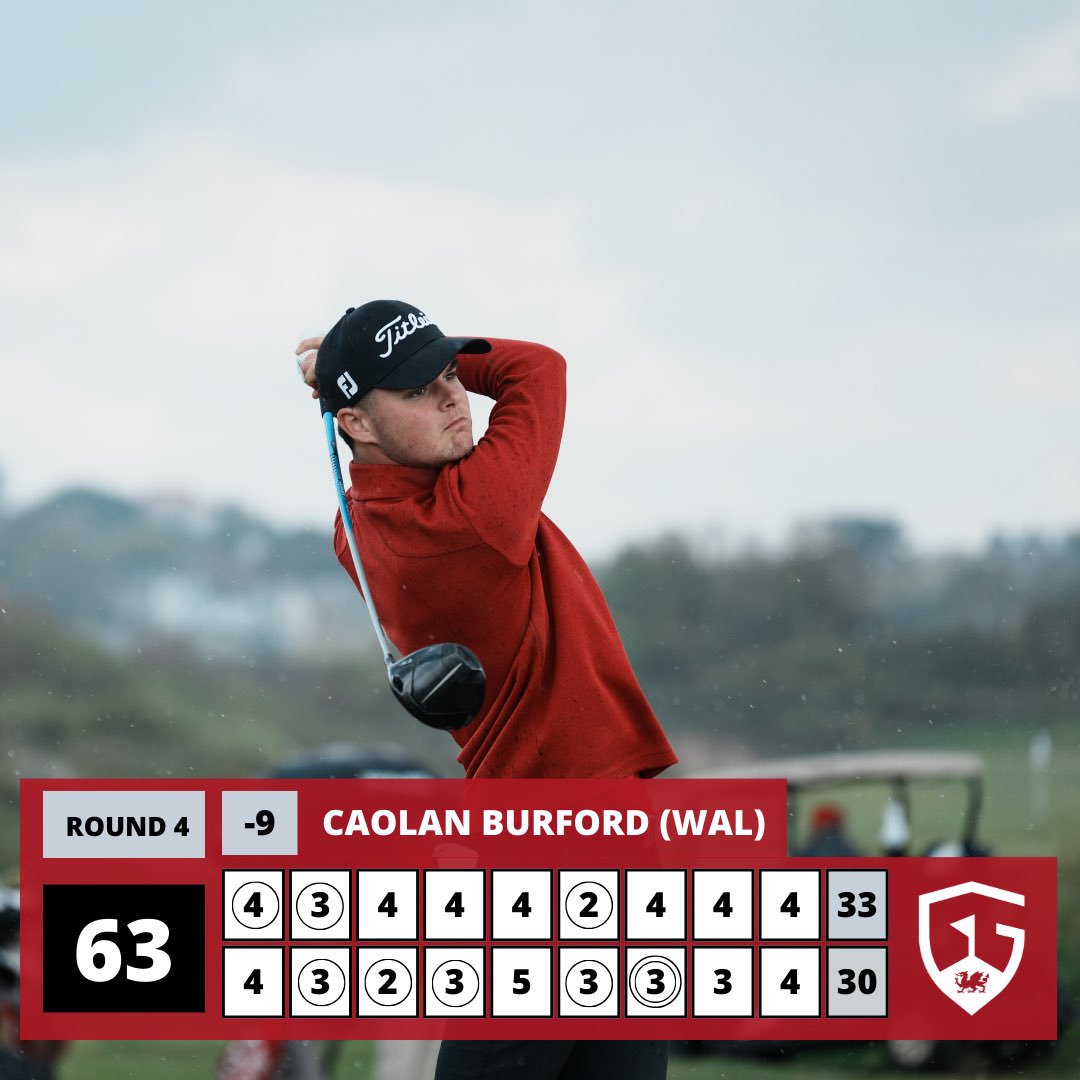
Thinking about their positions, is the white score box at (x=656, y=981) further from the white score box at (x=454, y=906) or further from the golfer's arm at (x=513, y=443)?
the golfer's arm at (x=513, y=443)

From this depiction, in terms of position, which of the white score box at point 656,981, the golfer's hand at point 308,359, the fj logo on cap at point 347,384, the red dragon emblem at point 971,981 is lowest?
the red dragon emblem at point 971,981

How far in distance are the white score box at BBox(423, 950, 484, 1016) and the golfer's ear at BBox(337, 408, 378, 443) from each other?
1.07 metres

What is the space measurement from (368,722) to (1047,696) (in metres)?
12.7

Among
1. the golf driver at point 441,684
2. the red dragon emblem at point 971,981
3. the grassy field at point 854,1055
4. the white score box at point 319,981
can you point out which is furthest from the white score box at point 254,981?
the grassy field at point 854,1055

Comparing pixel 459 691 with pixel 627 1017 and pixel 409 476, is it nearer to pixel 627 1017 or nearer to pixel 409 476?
pixel 409 476

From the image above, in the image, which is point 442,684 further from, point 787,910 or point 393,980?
point 787,910

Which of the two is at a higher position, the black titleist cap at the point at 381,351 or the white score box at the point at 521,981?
the black titleist cap at the point at 381,351

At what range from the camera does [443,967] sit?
115 inches

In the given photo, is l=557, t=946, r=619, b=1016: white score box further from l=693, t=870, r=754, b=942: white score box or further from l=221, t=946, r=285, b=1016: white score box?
l=221, t=946, r=285, b=1016: white score box

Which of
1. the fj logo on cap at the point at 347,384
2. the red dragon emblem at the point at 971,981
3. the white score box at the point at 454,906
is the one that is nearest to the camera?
the fj logo on cap at the point at 347,384

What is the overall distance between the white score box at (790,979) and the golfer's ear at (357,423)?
1.40 m

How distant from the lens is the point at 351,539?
7.97 feet

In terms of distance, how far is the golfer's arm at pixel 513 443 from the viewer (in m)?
2.28

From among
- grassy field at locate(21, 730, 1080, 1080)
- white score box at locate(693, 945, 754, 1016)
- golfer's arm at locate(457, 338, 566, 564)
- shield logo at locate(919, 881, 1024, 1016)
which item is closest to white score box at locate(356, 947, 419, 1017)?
white score box at locate(693, 945, 754, 1016)
